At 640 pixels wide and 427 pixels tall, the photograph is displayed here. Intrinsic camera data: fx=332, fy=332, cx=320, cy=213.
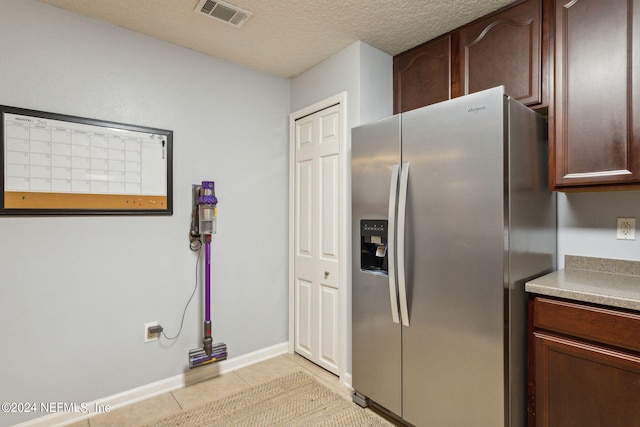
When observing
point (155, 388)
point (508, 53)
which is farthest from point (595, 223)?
point (155, 388)

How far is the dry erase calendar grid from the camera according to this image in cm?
182

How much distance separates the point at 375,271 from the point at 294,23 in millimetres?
1626

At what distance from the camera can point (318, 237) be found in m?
2.63

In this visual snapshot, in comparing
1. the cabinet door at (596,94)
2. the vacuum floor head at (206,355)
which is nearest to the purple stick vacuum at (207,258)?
the vacuum floor head at (206,355)

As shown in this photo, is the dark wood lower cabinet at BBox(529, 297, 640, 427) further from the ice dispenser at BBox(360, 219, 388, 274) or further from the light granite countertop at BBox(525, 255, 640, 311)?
the ice dispenser at BBox(360, 219, 388, 274)

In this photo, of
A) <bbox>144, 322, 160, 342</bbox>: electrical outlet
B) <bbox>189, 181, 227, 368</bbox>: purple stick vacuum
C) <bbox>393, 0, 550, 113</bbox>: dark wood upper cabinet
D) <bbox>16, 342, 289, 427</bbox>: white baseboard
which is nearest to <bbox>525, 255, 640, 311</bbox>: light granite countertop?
<bbox>393, 0, 550, 113</bbox>: dark wood upper cabinet

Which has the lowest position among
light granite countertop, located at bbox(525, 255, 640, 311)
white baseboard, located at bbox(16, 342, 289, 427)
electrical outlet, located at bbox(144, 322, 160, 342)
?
white baseboard, located at bbox(16, 342, 289, 427)

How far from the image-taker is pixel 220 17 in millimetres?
2016

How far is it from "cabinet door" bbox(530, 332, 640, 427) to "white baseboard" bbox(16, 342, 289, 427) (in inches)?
76.9

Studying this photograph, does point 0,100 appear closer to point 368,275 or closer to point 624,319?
point 368,275

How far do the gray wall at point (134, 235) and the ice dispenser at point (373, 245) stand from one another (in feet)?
3.41

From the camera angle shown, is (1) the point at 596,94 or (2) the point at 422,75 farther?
(2) the point at 422,75

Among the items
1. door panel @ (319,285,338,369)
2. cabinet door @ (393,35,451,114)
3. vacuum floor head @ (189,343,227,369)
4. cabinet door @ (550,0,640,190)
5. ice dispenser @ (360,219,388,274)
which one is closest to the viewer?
cabinet door @ (550,0,640,190)

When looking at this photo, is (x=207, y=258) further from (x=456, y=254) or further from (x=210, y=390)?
(x=456, y=254)
